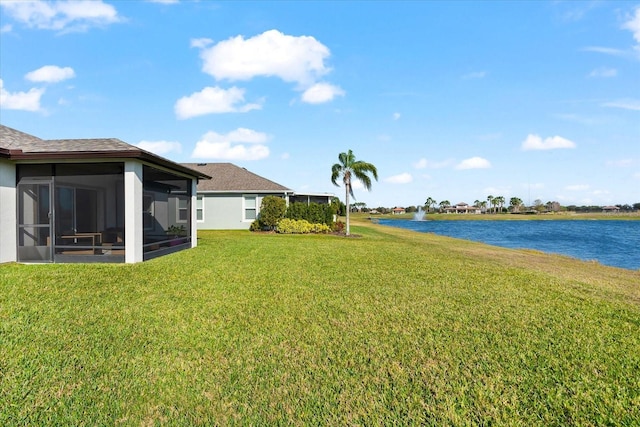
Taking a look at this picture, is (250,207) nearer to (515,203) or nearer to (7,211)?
(7,211)

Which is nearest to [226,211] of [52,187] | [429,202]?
[52,187]

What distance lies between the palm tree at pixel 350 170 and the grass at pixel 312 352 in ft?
46.9

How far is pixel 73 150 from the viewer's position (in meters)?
9.82

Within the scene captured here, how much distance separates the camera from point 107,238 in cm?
1416

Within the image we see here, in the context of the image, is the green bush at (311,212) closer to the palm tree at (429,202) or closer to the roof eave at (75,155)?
the roof eave at (75,155)

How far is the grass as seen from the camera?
129 inches

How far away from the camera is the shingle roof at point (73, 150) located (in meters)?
9.66

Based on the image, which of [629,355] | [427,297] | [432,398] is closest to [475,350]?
[432,398]

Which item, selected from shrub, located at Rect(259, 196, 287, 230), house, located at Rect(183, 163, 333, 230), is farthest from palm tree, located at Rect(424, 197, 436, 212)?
shrub, located at Rect(259, 196, 287, 230)

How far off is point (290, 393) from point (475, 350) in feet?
8.48

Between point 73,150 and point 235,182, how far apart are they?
47.1 feet

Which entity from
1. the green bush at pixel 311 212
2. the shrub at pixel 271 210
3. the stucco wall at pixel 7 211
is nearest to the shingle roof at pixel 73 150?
the stucco wall at pixel 7 211

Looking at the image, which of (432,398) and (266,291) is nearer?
(432,398)

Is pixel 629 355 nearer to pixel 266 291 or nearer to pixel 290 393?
pixel 290 393
